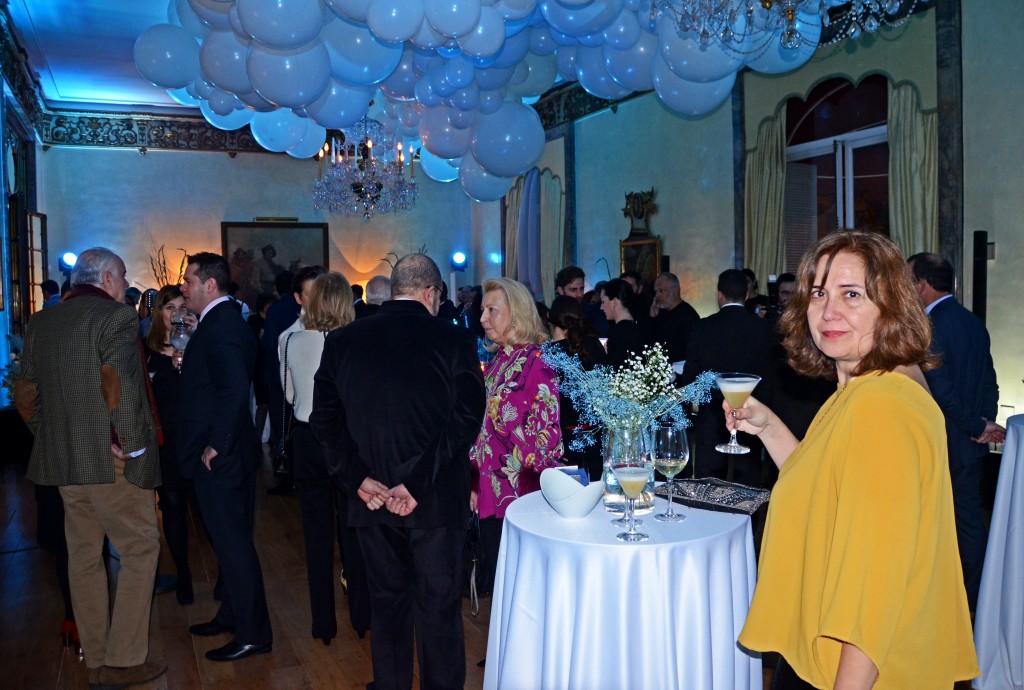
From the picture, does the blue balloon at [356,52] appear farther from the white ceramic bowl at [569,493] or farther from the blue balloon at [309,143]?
the white ceramic bowl at [569,493]

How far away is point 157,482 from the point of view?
333 centimetres

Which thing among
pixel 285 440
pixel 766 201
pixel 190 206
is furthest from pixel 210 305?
pixel 190 206

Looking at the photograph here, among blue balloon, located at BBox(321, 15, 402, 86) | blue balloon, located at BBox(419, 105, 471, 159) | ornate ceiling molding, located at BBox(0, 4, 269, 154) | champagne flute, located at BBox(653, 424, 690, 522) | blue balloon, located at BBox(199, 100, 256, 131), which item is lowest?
champagne flute, located at BBox(653, 424, 690, 522)

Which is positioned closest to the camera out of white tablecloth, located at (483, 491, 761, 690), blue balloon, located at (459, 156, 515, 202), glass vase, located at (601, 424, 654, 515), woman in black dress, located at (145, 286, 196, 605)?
white tablecloth, located at (483, 491, 761, 690)

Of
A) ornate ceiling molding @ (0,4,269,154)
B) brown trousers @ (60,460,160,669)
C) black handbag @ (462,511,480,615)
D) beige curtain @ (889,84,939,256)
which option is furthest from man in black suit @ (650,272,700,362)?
ornate ceiling molding @ (0,4,269,154)

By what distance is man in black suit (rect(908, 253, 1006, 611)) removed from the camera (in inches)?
143

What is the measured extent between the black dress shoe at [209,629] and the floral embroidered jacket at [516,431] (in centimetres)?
156

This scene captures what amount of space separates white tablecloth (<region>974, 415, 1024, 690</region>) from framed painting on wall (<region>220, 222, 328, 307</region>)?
40.6 feet

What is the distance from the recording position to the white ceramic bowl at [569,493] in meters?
2.38

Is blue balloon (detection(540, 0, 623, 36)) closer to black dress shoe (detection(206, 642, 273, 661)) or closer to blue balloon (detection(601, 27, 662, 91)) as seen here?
blue balloon (detection(601, 27, 662, 91))

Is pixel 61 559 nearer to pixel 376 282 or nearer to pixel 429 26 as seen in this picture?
pixel 376 282

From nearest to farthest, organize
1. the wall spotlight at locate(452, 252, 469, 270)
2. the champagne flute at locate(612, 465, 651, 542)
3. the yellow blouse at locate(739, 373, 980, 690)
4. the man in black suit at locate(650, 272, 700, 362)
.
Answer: the yellow blouse at locate(739, 373, 980, 690) < the champagne flute at locate(612, 465, 651, 542) < the man in black suit at locate(650, 272, 700, 362) < the wall spotlight at locate(452, 252, 469, 270)

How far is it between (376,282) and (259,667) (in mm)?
1980

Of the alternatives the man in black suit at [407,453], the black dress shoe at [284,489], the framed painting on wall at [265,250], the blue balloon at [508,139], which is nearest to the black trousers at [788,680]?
the man in black suit at [407,453]
